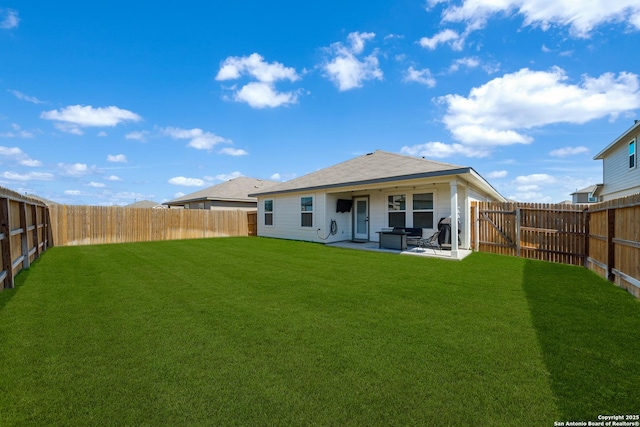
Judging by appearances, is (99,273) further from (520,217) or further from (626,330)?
(520,217)

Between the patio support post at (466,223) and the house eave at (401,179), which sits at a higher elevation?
the house eave at (401,179)

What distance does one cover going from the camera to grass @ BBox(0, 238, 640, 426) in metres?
1.95

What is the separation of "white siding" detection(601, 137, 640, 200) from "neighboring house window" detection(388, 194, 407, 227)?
32.9 feet

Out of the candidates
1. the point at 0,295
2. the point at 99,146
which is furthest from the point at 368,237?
the point at 99,146

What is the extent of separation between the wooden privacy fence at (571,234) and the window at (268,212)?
9.90 meters

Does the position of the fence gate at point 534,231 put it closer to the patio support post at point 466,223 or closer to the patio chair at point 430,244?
the patio support post at point 466,223

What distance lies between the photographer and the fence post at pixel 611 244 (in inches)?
220

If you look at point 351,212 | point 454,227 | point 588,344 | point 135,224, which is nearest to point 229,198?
point 135,224

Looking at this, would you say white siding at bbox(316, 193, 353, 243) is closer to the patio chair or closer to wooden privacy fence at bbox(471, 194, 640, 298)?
the patio chair

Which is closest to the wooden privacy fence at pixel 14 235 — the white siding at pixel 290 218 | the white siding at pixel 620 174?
the white siding at pixel 290 218

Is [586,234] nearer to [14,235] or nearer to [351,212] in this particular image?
[351,212]

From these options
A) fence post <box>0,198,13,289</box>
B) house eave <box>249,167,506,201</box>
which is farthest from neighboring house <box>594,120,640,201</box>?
fence post <box>0,198,13,289</box>

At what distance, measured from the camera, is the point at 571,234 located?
25.2ft

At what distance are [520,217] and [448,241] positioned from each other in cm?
220
